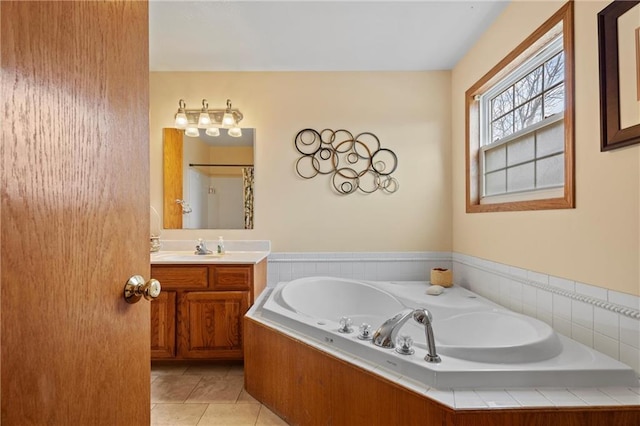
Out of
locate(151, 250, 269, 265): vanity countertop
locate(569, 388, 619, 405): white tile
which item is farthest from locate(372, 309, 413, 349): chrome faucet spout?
locate(151, 250, 269, 265): vanity countertop

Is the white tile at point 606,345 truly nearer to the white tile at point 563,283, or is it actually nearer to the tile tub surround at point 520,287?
the tile tub surround at point 520,287

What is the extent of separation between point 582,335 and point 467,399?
81 cm

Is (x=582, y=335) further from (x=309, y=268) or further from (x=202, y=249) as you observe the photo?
(x=202, y=249)

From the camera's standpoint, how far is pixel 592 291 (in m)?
1.38

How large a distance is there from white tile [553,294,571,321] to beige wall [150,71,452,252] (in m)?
1.24

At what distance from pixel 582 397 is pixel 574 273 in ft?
2.03

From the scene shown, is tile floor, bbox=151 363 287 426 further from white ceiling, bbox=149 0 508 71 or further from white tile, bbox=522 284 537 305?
white ceiling, bbox=149 0 508 71

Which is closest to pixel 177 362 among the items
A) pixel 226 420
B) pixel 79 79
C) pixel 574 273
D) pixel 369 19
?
pixel 226 420

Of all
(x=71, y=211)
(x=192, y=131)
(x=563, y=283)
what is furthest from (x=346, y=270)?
(x=71, y=211)

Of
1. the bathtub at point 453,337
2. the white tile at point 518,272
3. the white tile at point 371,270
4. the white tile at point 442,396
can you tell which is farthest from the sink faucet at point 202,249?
the white tile at point 518,272

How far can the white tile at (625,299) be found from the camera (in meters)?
1.19

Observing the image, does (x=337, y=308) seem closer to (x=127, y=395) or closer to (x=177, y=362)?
(x=177, y=362)

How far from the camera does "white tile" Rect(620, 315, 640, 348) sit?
120 centimetres

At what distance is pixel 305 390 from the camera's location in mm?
1555
